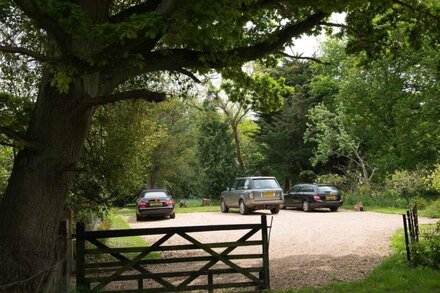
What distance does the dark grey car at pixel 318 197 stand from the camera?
79.7ft

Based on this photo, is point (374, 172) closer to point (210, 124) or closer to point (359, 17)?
point (210, 124)

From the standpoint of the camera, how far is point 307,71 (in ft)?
150

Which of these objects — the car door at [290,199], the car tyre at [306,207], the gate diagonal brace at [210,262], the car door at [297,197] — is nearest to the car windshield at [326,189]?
the car tyre at [306,207]

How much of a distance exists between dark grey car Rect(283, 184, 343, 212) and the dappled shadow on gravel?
12.9 meters

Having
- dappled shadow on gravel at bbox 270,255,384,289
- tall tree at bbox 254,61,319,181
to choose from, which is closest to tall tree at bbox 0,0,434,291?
dappled shadow on gravel at bbox 270,255,384,289

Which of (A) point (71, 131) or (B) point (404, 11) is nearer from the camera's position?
(A) point (71, 131)

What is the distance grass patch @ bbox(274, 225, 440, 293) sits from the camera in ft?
25.9

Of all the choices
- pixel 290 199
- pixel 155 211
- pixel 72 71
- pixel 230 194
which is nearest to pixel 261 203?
pixel 230 194

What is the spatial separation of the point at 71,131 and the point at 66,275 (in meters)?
2.41

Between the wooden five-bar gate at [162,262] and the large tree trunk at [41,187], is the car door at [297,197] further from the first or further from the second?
the large tree trunk at [41,187]

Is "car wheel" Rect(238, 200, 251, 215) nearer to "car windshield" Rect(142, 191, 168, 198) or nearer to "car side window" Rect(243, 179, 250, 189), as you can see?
"car side window" Rect(243, 179, 250, 189)

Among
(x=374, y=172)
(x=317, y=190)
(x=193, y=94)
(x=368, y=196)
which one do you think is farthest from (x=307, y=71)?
(x=193, y=94)

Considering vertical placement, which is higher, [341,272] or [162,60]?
[162,60]

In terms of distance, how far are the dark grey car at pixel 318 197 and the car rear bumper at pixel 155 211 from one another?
22.9 ft
